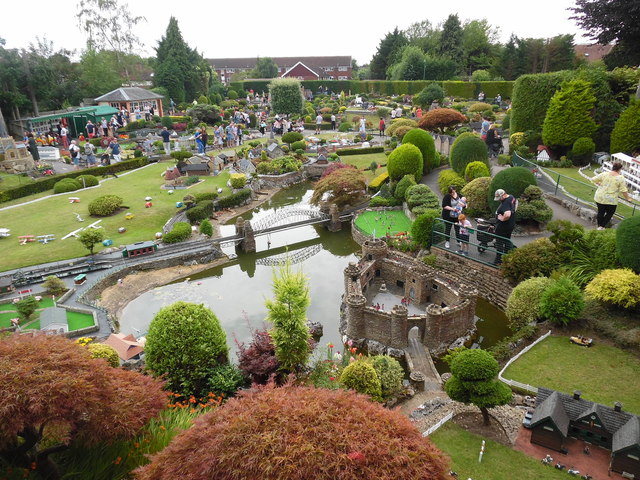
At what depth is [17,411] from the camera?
16.9ft

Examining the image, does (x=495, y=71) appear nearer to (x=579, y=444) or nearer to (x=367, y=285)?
(x=367, y=285)

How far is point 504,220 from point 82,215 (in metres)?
21.8

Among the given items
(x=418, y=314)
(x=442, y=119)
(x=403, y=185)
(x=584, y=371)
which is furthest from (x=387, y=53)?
(x=584, y=371)

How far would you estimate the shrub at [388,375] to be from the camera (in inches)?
431

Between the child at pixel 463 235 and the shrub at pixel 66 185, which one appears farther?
the shrub at pixel 66 185

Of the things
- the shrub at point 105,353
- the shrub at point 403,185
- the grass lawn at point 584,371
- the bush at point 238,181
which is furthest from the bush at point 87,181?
the grass lawn at point 584,371

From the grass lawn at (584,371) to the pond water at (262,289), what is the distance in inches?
99.6

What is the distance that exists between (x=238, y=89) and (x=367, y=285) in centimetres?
6371

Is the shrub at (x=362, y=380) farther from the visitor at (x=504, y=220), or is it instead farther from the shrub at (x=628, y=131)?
the shrub at (x=628, y=131)

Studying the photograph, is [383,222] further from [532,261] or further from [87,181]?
[87,181]

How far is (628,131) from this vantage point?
20984 millimetres

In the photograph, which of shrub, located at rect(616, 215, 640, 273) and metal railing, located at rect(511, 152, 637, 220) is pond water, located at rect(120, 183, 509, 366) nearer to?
shrub, located at rect(616, 215, 640, 273)

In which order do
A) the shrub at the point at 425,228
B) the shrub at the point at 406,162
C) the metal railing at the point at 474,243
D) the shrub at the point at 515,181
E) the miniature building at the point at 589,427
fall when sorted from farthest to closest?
the shrub at the point at 406,162 < the shrub at the point at 425,228 < the shrub at the point at 515,181 < the metal railing at the point at 474,243 < the miniature building at the point at 589,427

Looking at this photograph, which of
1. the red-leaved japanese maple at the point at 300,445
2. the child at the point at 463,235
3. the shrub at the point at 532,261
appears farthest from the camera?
the child at the point at 463,235
